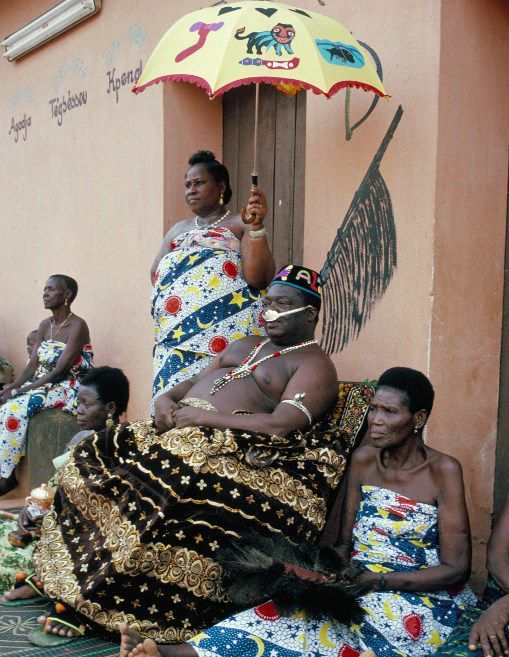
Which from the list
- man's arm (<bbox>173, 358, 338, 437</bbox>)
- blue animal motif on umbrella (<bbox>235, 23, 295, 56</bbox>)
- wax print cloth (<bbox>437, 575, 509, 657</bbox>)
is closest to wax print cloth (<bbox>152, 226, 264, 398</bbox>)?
man's arm (<bbox>173, 358, 338, 437</bbox>)

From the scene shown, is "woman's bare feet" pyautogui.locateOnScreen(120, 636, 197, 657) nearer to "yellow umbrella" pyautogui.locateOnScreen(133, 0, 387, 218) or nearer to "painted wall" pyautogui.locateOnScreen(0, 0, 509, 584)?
"painted wall" pyautogui.locateOnScreen(0, 0, 509, 584)

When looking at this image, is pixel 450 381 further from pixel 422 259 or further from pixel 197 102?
pixel 197 102

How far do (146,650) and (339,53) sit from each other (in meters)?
2.69

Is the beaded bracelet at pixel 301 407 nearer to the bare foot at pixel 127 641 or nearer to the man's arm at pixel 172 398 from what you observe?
the man's arm at pixel 172 398

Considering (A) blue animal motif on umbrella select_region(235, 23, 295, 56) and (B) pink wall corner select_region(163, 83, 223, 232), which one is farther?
(B) pink wall corner select_region(163, 83, 223, 232)

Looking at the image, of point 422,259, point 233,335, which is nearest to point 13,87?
point 233,335

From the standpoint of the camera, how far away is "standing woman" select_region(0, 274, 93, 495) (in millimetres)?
6023

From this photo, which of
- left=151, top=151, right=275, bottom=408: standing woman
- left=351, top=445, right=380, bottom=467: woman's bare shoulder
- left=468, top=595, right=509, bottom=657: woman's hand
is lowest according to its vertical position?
left=468, top=595, right=509, bottom=657: woman's hand

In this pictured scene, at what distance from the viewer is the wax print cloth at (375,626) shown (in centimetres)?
279

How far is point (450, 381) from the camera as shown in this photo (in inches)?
156

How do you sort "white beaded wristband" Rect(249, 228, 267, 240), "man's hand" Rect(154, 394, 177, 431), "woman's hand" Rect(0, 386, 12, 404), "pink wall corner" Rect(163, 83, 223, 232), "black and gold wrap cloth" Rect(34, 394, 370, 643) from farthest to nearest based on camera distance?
"woman's hand" Rect(0, 386, 12, 404)
"pink wall corner" Rect(163, 83, 223, 232)
"white beaded wristband" Rect(249, 228, 267, 240)
"man's hand" Rect(154, 394, 177, 431)
"black and gold wrap cloth" Rect(34, 394, 370, 643)

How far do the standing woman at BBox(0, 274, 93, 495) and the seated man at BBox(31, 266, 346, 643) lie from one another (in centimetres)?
244

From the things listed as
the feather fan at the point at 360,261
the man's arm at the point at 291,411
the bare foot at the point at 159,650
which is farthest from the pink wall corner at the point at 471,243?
the bare foot at the point at 159,650

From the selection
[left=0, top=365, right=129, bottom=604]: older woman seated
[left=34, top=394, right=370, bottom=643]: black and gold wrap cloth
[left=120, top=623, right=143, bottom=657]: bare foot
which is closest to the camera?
[left=120, top=623, right=143, bottom=657]: bare foot
